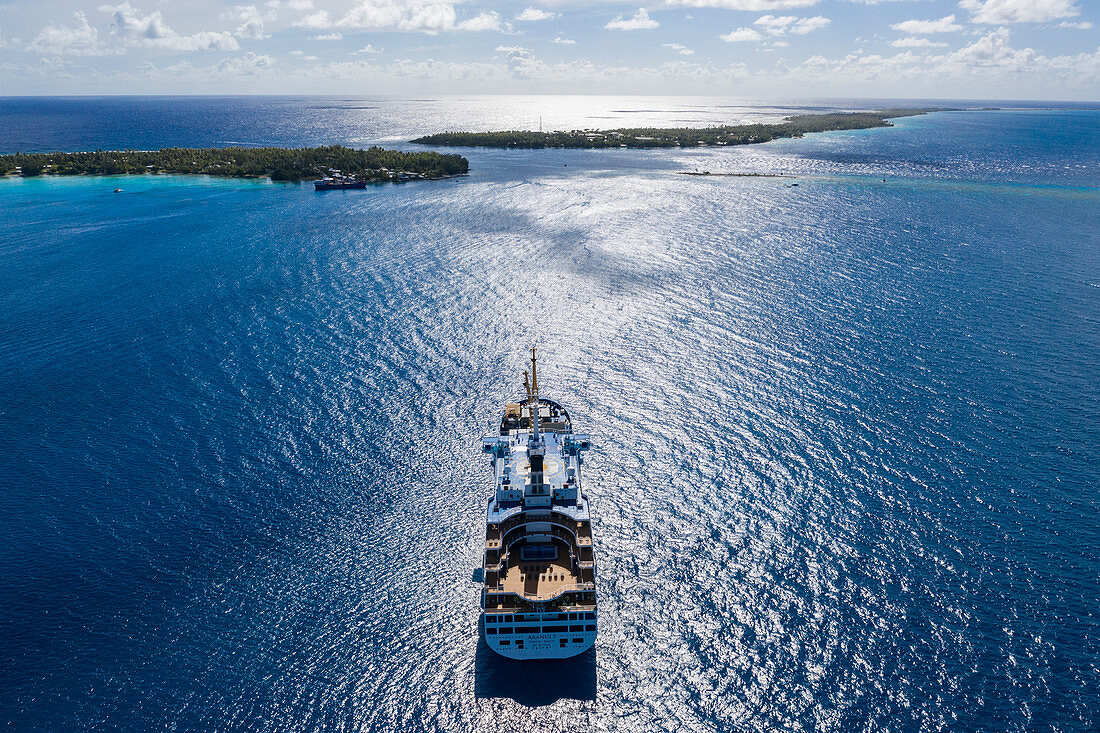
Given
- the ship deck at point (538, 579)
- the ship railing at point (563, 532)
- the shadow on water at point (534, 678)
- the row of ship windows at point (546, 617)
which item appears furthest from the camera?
the ship railing at point (563, 532)

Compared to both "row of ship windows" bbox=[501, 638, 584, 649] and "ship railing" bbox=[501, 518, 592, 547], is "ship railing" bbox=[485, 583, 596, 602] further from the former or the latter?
"ship railing" bbox=[501, 518, 592, 547]

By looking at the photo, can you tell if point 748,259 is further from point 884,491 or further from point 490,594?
point 490,594

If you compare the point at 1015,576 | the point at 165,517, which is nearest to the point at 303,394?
the point at 165,517

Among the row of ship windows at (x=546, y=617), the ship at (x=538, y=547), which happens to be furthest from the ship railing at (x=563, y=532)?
the row of ship windows at (x=546, y=617)

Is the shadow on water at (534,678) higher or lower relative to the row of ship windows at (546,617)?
lower

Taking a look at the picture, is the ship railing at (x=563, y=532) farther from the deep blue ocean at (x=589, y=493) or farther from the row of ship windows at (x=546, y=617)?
the row of ship windows at (x=546, y=617)
